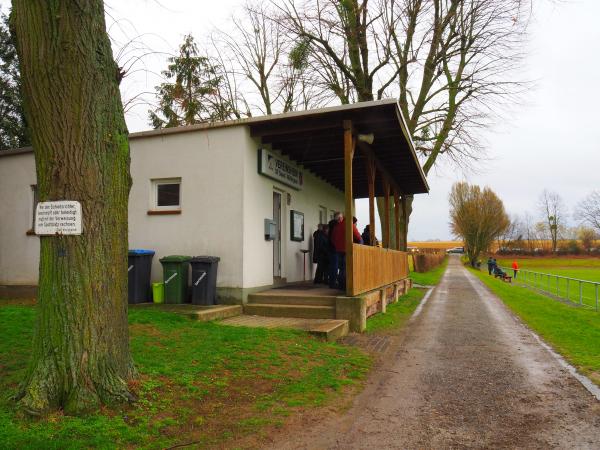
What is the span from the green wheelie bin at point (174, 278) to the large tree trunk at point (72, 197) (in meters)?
4.96

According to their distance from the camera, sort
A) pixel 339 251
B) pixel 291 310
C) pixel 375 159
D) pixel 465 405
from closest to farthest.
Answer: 1. pixel 465 405
2. pixel 291 310
3. pixel 339 251
4. pixel 375 159

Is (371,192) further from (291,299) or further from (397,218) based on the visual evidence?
(397,218)

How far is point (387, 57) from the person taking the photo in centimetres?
2003

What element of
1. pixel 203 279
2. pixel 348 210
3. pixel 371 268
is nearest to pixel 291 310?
pixel 203 279

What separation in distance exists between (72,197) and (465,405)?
4234 mm

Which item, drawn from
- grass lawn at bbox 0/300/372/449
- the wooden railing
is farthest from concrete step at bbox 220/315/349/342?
the wooden railing

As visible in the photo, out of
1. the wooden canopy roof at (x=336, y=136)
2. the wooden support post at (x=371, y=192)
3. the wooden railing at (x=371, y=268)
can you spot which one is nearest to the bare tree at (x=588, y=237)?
the wooden railing at (x=371, y=268)

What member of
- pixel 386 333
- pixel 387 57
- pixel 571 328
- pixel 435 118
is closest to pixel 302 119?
pixel 386 333

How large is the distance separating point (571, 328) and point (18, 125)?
66.8 feet

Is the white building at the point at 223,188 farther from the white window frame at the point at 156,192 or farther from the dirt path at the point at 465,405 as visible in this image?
the dirt path at the point at 465,405

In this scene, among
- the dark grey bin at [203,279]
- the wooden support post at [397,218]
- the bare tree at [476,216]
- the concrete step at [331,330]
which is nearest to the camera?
Result: the concrete step at [331,330]

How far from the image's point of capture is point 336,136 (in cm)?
1013

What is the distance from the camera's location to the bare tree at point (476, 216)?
57.3m

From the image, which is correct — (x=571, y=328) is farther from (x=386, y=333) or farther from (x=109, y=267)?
(x=109, y=267)
